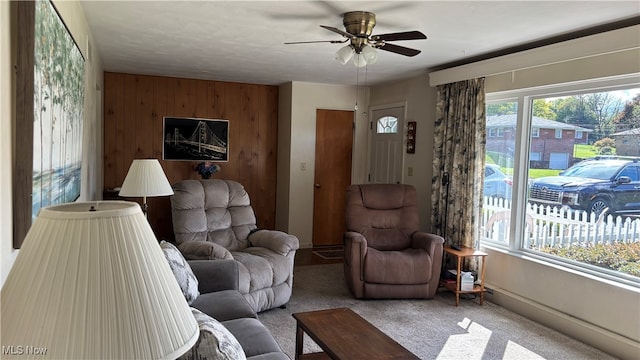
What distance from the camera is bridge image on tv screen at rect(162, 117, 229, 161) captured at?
238 inches

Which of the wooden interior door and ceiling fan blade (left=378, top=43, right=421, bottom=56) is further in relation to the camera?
the wooden interior door

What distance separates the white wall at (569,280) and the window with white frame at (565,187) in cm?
11

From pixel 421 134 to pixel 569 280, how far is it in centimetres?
237

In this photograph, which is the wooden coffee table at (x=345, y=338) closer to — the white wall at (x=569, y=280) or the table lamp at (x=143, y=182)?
the table lamp at (x=143, y=182)

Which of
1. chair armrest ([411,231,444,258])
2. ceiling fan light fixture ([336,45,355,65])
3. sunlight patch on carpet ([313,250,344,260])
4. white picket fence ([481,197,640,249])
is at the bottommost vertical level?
sunlight patch on carpet ([313,250,344,260])

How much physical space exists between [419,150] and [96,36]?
3.60m

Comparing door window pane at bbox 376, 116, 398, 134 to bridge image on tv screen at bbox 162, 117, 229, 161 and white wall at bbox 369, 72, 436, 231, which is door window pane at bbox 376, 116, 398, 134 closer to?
white wall at bbox 369, 72, 436, 231

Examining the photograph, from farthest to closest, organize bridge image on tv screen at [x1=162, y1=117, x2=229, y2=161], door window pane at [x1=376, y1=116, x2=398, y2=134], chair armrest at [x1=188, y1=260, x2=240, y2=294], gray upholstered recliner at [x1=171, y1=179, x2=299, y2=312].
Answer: bridge image on tv screen at [x1=162, y1=117, x2=229, y2=161]
door window pane at [x1=376, y1=116, x2=398, y2=134]
gray upholstered recliner at [x1=171, y1=179, x2=299, y2=312]
chair armrest at [x1=188, y1=260, x2=240, y2=294]

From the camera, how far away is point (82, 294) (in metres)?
0.72

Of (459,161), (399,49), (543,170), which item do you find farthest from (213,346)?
(459,161)

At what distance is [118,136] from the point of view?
229 inches

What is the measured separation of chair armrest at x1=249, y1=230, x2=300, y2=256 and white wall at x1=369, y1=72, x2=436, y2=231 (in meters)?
1.89

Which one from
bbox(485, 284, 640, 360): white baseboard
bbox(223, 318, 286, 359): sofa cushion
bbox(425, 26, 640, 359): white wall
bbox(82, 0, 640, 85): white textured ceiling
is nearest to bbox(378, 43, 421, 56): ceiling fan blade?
bbox(82, 0, 640, 85): white textured ceiling

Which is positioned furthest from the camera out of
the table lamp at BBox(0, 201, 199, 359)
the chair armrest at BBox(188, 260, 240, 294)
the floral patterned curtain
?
the floral patterned curtain
